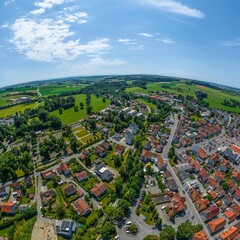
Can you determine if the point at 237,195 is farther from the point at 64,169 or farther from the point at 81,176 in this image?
the point at 64,169

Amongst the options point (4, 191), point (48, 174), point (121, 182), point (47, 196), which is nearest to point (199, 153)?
point (121, 182)

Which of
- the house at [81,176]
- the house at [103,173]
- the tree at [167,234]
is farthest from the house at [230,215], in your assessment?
the house at [81,176]

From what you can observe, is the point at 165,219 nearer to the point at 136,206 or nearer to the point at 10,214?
the point at 136,206

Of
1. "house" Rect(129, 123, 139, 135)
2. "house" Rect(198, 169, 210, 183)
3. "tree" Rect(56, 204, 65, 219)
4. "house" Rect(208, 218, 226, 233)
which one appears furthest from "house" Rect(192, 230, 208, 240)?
"house" Rect(129, 123, 139, 135)

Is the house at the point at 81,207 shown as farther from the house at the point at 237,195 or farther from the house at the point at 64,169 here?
the house at the point at 237,195

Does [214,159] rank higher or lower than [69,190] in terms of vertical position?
higher

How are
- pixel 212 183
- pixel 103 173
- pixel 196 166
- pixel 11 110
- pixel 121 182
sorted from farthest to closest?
pixel 11 110
pixel 196 166
pixel 103 173
pixel 212 183
pixel 121 182

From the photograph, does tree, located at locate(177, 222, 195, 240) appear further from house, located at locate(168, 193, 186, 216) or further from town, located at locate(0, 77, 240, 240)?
house, located at locate(168, 193, 186, 216)
